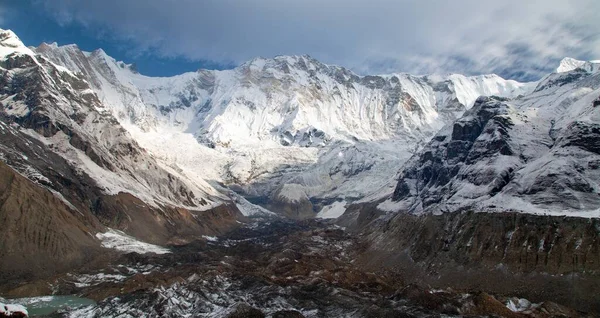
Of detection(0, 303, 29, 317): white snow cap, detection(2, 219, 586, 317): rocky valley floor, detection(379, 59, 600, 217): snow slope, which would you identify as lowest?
detection(2, 219, 586, 317): rocky valley floor

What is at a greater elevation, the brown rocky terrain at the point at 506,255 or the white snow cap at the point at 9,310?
the white snow cap at the point at 9,310

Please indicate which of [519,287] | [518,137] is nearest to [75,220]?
[519,287]

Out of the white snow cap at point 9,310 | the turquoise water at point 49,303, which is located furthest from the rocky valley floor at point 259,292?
the white snow cap at point 9,310

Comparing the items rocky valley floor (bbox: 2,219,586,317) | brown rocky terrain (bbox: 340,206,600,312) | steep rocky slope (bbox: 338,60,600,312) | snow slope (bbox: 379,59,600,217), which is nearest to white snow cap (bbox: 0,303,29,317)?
rocky valley floor (bbox: 2,219,586,317)

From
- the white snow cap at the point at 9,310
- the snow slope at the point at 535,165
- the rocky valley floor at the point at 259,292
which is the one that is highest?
the snow slope at the point at 535,165

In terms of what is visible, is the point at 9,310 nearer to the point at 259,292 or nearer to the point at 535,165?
the point at 259,292

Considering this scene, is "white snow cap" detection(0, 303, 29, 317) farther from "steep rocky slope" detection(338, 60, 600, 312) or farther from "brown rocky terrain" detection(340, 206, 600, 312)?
"steep rocky slope" detection(338, 60, 600, 312)

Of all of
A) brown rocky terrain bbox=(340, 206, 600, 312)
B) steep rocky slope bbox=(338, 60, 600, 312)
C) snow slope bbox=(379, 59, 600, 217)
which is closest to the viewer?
brown rocky terrain bbox=(340, 206, 600, 312)

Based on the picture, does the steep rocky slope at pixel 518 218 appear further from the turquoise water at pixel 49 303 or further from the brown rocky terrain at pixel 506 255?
the turquoise water at pixel 49 303
